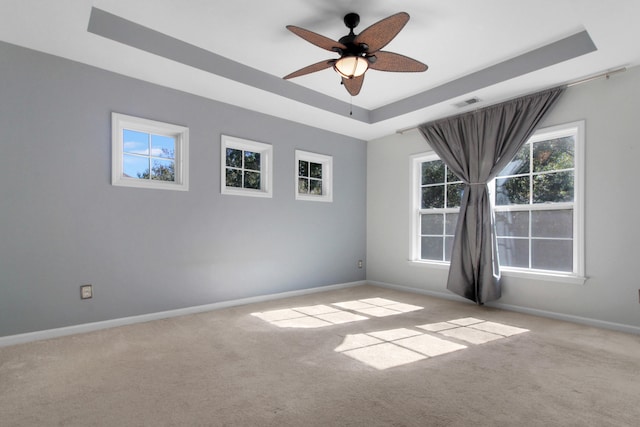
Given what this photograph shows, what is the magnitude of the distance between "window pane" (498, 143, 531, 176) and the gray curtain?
18cm

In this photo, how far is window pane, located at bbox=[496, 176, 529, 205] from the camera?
3.82 meters

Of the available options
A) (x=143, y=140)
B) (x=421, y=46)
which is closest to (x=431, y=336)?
(x=421, y=46)

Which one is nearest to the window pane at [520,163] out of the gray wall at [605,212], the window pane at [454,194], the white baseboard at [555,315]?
the gray wall at [605,212]

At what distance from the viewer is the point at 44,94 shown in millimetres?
2861

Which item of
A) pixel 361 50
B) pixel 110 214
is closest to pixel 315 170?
pixel 361 50

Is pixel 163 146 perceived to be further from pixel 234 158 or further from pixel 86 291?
pixel 86 291

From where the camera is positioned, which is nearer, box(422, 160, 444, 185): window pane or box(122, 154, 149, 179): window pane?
box(122, 154, 149, 179): window pane

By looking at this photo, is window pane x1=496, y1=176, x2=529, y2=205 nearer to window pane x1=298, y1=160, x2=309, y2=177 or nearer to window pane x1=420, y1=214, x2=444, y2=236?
window pane x1=420, y1=214, x2=444, y2=236

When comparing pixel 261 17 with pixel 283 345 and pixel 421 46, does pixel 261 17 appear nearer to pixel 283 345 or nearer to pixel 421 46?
pixel 421 46

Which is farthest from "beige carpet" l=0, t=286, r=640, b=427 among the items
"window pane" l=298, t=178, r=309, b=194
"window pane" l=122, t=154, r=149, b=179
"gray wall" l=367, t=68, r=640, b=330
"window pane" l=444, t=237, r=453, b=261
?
"window pane" l=298, t=178, r=309, b=194

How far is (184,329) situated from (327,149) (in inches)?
129

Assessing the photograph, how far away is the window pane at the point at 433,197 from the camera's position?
186 inches

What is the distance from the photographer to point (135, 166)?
341cm

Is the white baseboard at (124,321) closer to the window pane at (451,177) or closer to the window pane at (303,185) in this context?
the window pane at (303,185)
